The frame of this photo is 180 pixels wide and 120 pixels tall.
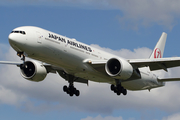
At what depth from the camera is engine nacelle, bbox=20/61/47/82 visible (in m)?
39.3

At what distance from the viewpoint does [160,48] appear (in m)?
52.4

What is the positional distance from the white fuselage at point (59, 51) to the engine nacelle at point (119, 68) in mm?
1828

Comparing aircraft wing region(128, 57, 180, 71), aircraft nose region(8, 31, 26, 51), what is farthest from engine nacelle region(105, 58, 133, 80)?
aircraft nose region(8, 31, 26, 51)

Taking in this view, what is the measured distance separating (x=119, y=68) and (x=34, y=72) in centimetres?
1002

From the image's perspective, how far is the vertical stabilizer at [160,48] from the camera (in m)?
50.7

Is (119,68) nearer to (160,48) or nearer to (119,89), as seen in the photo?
(119,89)

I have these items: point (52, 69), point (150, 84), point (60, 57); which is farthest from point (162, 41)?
point (60, 57)

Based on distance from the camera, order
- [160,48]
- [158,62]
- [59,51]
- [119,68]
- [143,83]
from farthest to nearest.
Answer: [160,48] < [143,83] < [158,62] < [119,68] < [59,51]

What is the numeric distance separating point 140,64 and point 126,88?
6376mm

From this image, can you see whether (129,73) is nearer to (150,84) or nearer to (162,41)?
(150,84)

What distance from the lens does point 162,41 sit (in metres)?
53.3

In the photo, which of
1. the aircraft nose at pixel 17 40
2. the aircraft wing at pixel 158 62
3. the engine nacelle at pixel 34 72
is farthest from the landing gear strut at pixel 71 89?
the aircraft nose at pixel 17 40

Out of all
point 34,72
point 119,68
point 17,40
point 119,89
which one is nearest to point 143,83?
point 119,89

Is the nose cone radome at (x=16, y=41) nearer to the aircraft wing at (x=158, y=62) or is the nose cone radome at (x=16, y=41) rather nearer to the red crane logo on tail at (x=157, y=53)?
the aircraft wing at (x=158, y=62)
